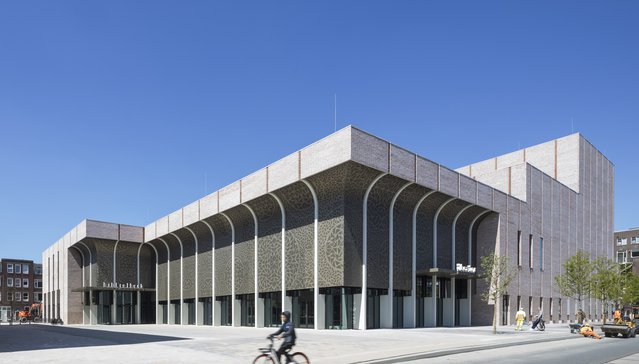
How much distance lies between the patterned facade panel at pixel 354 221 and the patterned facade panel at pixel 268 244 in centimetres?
801

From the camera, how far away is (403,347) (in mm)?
21688

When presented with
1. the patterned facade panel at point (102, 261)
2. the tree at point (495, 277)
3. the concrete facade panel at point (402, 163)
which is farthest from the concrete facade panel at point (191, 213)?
the tree at point (495, 277)

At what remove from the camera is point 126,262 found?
66.3m

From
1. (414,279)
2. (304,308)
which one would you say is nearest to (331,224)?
(304,308)

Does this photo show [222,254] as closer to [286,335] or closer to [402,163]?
[402,163]

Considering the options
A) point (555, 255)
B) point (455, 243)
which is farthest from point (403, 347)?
point (555, 255)

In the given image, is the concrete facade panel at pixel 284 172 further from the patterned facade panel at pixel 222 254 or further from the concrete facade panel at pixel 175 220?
the concrete facade panel at pixel 175 220

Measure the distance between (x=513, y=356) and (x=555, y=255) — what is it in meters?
41.5

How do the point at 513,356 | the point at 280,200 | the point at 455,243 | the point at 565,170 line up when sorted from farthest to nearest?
the point at 565,170 → the point at 455,243 → the point at 280,200 → the point at 513,356

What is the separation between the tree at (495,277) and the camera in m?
35.8

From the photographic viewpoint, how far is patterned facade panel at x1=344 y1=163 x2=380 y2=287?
35.1 metres

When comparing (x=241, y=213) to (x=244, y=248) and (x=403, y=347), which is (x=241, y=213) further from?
(x=403, y=347)

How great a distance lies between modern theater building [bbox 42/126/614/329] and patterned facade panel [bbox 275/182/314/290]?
0.40 feet

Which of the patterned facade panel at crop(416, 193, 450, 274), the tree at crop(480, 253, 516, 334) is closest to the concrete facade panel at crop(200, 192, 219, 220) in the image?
the patterned facade panel at crop(416, 193, 450, 274)
